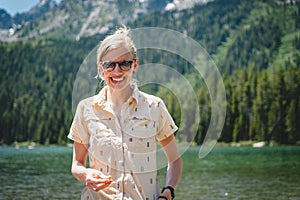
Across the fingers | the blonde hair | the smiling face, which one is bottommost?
the fingers

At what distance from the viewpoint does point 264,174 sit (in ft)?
132

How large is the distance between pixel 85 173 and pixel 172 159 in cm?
57

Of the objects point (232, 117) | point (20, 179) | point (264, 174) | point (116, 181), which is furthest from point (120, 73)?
point (232, 117)

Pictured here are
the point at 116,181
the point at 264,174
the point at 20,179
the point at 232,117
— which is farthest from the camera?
the point at 232,117

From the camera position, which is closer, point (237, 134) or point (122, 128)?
point (122, 128)

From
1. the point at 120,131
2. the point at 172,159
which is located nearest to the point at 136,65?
the point at 120,131

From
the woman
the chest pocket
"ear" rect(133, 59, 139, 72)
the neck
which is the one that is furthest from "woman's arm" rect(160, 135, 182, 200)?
"ear" rect(133, 59, 139, 72)

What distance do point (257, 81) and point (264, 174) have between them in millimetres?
81851

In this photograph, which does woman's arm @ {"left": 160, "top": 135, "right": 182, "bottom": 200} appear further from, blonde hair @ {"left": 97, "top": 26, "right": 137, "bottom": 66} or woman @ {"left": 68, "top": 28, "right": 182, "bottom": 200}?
blonde hair @ {"left": 97, "top": 26, "right": 137, "bottom": 66}

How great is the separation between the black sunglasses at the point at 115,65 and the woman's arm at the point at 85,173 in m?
0.50

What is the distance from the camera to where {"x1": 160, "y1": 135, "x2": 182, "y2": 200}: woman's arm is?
11.3 ft

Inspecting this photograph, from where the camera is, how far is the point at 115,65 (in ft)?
10.8

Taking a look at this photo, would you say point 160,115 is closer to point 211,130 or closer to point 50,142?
point 211,130

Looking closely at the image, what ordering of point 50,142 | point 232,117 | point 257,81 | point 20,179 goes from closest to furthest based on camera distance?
point 20,179 < point 232,117 < point 257,81 < point 50,142
